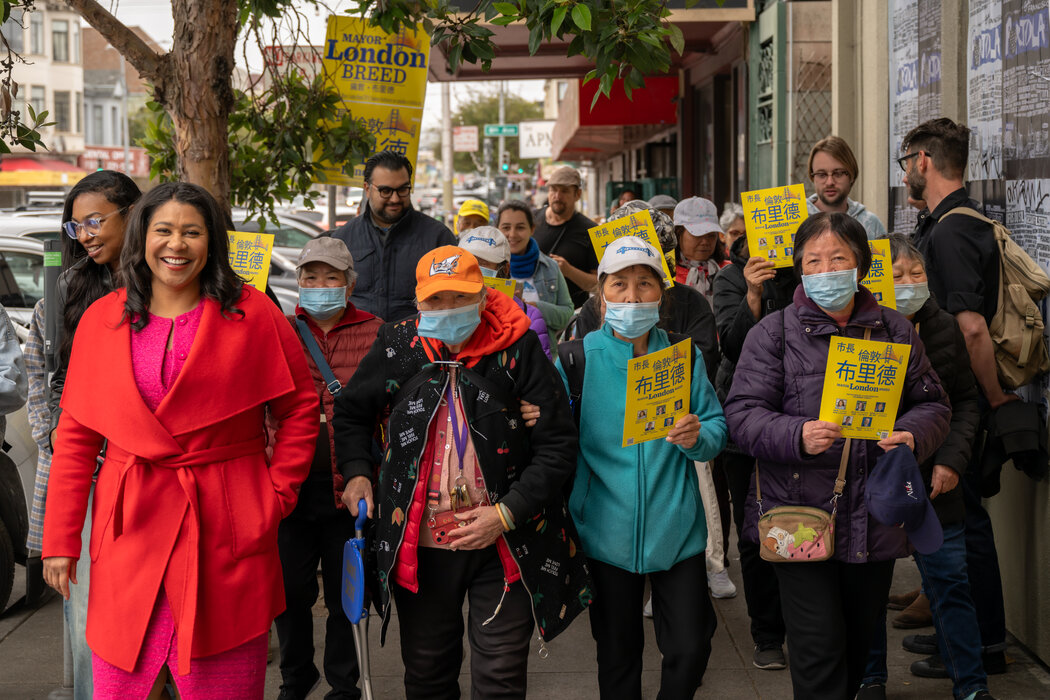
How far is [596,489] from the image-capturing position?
4027mm

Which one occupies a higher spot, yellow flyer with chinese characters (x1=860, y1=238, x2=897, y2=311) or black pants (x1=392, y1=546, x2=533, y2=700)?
yellow flyer with chinese characters (x1=860, y1=238, x2=897, y2=311)

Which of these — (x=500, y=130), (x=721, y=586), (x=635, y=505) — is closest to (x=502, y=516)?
(x=635, y=505)

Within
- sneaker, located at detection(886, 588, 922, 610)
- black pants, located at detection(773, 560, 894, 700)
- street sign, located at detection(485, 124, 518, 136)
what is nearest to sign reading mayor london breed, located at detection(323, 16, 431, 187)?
sneaker, located at detection(886, 588, 922, 610)

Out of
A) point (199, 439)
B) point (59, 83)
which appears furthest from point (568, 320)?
point (59, 83)

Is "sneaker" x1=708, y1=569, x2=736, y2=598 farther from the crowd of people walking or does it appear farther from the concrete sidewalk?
the crowd of people walking

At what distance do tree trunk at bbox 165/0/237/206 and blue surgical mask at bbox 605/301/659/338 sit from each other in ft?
9.18

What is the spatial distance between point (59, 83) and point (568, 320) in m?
64.8

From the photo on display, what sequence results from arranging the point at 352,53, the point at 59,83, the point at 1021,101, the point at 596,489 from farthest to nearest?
the point at 59,83 → the point at 352,53 → the point at 1021,101 → the point at 596,489

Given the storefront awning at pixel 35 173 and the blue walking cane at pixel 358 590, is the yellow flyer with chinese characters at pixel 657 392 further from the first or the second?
the storefront awning at pixel 35 173

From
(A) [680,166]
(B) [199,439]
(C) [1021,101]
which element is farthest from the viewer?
(A) [680,166]

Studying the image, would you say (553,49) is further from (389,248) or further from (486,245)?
(486,245)

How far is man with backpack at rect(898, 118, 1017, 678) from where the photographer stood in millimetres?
4902

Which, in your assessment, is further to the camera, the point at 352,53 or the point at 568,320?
the point at 352,53

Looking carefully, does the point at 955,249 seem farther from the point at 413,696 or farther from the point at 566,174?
the point at 566,174
